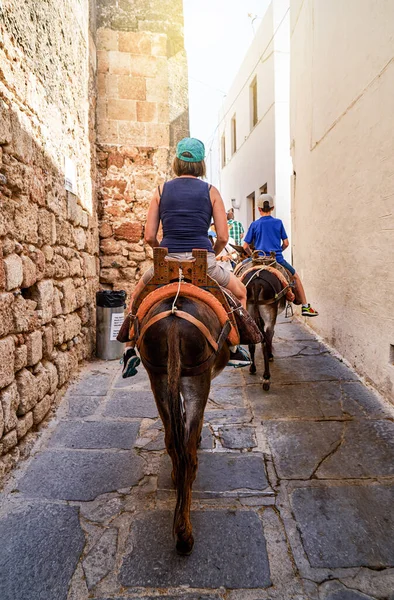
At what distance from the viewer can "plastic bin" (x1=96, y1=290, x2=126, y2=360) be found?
577 cm

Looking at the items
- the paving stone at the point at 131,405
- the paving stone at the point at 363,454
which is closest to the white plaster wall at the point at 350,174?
the paving stone at the point at 363,454

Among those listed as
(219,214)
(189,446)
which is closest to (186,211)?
(219,214)

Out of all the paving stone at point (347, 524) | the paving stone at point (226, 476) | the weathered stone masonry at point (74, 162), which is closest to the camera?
the paving stone at point (347, 524)

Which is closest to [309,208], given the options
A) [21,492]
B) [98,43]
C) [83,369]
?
[98,43]

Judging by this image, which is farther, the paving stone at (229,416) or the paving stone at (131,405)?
the paving stone at (131,405)

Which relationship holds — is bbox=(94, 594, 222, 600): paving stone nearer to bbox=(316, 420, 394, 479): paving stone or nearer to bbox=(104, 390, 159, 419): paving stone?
bbox=(316, 420, 394, 479): paving stone

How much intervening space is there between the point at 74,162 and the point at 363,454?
4.33 meters

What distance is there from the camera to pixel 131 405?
4.14 m

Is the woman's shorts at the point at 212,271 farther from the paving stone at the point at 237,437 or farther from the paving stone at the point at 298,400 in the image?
the paving stone at the point at 298,400

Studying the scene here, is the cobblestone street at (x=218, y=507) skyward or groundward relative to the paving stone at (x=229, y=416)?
groundward

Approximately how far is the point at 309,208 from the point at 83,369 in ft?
16.0

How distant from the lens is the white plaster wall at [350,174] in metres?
4.15

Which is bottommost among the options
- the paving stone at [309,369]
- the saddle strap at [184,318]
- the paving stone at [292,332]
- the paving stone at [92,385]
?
the paving stone at [92,385]

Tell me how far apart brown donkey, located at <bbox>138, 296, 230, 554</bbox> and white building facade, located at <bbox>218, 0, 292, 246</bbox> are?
1015 centimetres
